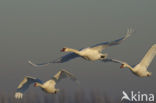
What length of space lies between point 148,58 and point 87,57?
611cm

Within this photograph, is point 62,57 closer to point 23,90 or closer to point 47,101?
point 23,90

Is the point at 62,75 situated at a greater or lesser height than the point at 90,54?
greater

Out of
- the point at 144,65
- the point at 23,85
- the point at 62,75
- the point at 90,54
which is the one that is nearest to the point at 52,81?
the point at 62,75

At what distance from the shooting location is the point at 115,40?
96.3ft

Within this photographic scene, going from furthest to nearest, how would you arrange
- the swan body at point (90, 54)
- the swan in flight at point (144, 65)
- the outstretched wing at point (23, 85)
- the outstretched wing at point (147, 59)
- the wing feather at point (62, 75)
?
1. the outstretched wing at point (23, 85)
2. the wing feather at point (62, 75)
3. the outstretched wing at point (147, 59)
4. the swan in flight at point (144, 65)
5. the swan body at point (90, 54)

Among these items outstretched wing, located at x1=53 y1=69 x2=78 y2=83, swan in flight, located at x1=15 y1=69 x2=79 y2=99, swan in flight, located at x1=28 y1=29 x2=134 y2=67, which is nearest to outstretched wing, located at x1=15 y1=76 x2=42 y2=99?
swan in flight, located at x1=15 y1=69 x2=79 y2=99

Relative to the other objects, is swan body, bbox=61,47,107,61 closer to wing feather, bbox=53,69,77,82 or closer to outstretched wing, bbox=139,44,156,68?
wing feather, bbox=53,69,77,82

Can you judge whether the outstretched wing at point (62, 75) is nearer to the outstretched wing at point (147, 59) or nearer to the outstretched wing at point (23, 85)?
the outstretched wing at point (23, 85)

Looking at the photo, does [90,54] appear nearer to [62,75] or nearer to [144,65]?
[62,75]

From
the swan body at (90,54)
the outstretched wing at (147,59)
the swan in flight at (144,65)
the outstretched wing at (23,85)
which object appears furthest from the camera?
the outstretched wing at (23,85)

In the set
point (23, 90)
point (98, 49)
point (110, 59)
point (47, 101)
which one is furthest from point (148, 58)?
point (47, 101)

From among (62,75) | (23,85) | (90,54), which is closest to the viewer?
(90,54)

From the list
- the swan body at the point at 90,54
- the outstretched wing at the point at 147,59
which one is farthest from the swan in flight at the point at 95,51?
the outstretched wing at the point at 147,59

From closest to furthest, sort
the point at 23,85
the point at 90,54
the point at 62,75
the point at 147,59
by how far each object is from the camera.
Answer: the point at 90,54 → the point at 147,59 → the point at 62,75 → the point at 23,85
